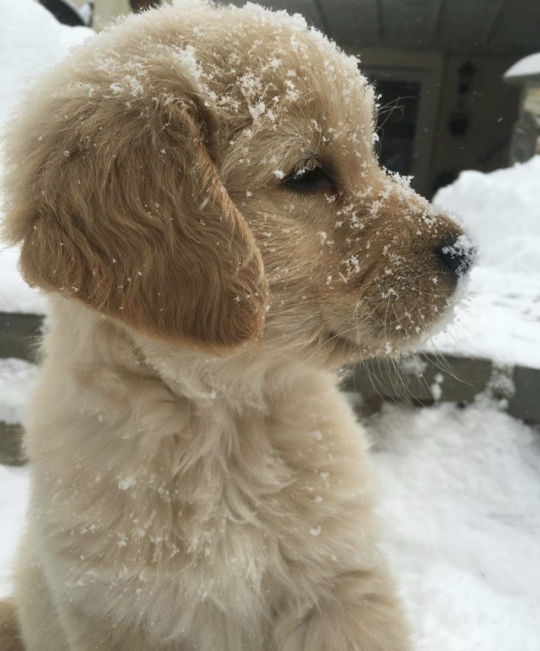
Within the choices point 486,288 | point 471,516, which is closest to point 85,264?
point 471,516

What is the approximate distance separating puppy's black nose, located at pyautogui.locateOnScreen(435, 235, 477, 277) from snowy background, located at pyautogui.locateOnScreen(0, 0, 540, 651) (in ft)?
0.38

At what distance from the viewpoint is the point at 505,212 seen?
15.2ft

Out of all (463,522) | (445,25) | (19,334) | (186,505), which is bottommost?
(463,522)

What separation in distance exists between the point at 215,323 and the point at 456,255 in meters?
0.59

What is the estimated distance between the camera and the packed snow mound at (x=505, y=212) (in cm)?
413

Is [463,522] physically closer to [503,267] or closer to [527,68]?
[503,267]

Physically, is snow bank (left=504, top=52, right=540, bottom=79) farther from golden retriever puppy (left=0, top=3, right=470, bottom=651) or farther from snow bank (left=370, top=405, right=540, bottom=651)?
golden retriever puppy (left=0, top=3, right=470, bottom=651)

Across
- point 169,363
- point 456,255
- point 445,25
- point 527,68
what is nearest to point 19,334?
point 169,363

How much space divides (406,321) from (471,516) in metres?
1.49

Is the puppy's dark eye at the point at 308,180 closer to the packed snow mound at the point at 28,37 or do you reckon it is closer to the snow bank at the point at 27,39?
the snow bank at the point at 27,39

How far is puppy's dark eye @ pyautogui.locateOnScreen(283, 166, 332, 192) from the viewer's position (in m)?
1.38

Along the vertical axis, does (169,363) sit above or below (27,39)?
below

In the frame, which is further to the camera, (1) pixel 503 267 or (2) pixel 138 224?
(1) pixel 503 267

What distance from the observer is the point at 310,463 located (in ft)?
4.96
